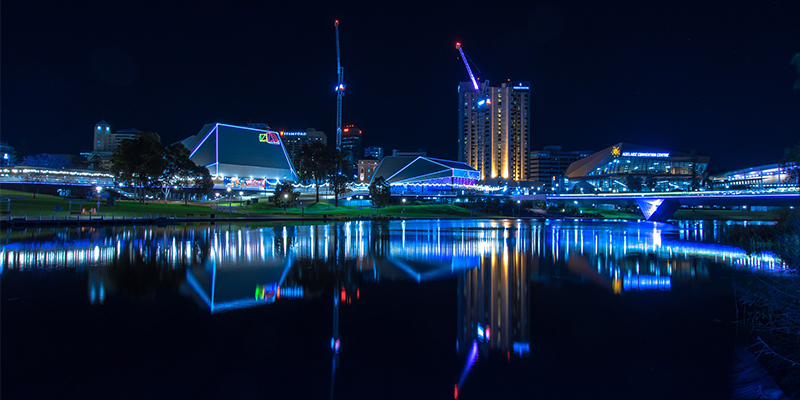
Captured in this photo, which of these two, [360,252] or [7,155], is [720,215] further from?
[7,155]

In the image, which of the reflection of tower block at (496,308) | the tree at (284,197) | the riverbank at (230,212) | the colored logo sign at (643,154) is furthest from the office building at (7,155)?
the colored logo sign at (643,154)

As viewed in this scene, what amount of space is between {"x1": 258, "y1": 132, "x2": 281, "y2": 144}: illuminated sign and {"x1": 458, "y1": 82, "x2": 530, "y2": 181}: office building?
283ft

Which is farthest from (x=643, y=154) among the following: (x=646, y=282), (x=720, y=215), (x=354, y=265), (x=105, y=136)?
(x=105, y=136)

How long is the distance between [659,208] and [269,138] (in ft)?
355

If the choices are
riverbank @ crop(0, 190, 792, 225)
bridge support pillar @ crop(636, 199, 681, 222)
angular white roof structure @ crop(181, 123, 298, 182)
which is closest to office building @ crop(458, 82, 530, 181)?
angular white roof structure @ crop(181, 123, 298, 182)

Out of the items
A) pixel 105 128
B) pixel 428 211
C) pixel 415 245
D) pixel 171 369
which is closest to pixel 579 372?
pixel 171 369

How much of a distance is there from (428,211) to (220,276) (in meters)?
65.9

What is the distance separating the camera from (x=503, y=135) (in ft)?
602

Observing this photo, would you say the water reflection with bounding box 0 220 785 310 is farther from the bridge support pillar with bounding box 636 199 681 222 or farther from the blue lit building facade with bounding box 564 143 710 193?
the blue lit building facade with bounding box 564 143 710 193

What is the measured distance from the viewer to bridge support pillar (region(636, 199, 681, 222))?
71.8 metres

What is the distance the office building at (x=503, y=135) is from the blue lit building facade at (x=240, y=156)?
3357 inches

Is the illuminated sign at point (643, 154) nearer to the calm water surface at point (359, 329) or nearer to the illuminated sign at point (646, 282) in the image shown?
the calm water surface at point (359, 329)

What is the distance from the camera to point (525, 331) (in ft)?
32.6

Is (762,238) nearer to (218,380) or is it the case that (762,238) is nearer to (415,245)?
(415,245)
